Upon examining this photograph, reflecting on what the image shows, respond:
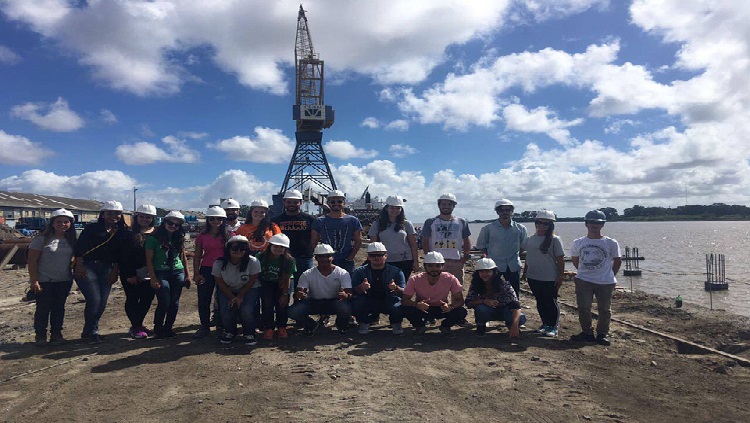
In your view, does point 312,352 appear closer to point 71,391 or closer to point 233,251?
point 233,251

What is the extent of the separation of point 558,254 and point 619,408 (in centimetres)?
270

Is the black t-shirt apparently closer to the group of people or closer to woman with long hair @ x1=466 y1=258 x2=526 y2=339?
the group of people

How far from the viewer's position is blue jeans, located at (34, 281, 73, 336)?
19.5 feet

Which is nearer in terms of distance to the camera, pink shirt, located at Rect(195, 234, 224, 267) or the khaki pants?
the khaki pants

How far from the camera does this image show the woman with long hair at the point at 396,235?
6.89 m

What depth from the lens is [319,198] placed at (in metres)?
28.6

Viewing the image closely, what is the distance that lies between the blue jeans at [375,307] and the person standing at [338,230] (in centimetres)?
73

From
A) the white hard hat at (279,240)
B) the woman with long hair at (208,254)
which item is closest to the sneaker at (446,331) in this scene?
the white hard hat at (279,240)

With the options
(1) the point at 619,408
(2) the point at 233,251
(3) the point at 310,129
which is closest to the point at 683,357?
(1) the point at 619,408

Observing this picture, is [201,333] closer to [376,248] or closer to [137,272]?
[137,272]

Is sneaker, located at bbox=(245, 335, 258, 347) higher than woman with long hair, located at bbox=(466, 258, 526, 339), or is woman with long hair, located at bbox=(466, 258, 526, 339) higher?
woman with long hair, located at bbox=(466, 258, 526, 339)

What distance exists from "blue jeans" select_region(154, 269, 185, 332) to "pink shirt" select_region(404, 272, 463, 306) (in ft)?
10.3

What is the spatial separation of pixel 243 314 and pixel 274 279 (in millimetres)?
617

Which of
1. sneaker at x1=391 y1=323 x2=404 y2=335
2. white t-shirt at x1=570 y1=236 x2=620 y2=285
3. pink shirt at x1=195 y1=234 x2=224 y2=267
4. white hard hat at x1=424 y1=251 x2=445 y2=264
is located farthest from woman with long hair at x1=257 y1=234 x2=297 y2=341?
white t-shirt at x1=570 y1=236 x2=620 y2=285
